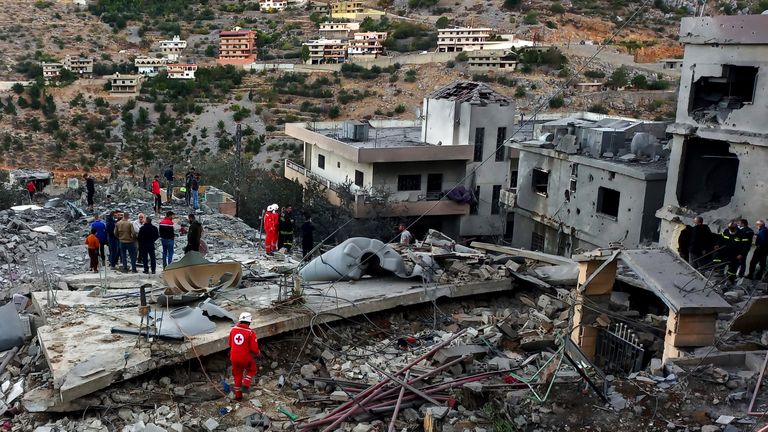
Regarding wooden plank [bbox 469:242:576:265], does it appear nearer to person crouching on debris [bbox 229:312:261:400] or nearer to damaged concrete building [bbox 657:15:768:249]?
damaged concrete building [bbox 657:15:768:249]

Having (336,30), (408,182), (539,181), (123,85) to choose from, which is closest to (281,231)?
(539,181)

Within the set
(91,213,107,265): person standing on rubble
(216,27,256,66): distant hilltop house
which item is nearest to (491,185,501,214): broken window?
(91,213,107,265): person standing on rubble

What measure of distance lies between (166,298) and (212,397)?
2045 millimetres

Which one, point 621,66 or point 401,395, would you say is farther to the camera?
point 621,66

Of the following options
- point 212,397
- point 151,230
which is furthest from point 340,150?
point 212,397

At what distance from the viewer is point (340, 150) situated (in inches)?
1144

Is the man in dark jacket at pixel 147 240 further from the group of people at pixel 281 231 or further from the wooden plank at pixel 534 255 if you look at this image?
the wooden plank at pixel 534 255

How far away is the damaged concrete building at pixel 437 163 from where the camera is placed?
27.8 meters

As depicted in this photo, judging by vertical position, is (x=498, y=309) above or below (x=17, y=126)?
above

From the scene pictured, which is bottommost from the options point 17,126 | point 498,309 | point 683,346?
point 17,126

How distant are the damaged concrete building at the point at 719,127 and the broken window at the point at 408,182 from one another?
12.2 m

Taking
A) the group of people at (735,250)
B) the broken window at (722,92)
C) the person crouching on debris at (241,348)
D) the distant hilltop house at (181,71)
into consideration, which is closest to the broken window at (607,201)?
the broken window at (722,92)

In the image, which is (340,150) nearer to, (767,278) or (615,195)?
(615,195)

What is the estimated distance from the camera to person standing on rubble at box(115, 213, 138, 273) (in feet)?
41.8
